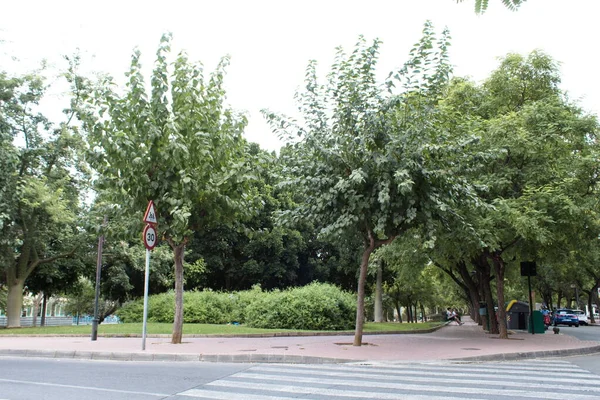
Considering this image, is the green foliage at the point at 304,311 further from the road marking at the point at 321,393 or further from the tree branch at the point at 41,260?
the road marking at the point at 321,393

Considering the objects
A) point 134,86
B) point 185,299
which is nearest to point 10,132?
point 185,299

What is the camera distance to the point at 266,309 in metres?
23.0

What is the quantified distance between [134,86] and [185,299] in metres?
14.2

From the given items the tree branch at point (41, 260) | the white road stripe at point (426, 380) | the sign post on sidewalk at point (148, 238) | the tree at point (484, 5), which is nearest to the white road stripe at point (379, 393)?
the white road stripe at point (426, 380)

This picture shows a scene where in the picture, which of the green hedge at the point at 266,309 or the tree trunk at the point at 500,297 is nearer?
the tree trunk at the point at 500,297

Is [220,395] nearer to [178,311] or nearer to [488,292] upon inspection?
[178,311]

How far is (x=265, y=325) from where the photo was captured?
73.6 ft

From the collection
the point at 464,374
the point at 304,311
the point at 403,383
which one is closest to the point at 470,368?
the point at 464,374

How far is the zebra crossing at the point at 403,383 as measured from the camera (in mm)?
7000

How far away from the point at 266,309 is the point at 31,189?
11891 millimetres

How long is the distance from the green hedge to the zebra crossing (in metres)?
11.6

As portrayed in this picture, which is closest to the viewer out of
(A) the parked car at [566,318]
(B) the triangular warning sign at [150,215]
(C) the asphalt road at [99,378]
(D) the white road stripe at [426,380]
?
(C) the asphalt road at [99,378]

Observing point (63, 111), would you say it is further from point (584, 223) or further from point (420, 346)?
point (584, 223)

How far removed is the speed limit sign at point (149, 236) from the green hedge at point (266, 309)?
1105cm
